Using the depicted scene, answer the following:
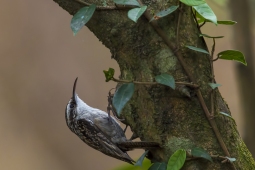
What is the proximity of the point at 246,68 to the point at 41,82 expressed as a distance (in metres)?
3.23

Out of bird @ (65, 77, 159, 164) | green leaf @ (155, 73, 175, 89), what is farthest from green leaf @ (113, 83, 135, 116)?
bird @ (65, 77, 159, 164)

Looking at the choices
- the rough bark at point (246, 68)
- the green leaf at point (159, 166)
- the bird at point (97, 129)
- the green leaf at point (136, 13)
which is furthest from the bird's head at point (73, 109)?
the green leaf at point (136, 13)

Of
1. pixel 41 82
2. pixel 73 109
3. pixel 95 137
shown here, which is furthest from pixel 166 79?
pixel 41 82

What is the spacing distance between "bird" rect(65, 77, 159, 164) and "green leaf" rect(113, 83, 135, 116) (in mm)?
873

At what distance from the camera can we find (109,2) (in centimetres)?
170

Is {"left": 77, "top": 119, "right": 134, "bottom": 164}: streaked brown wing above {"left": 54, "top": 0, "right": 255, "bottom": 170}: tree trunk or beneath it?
beneath

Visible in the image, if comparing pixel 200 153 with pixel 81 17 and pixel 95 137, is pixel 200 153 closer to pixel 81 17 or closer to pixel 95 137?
pixel 81 17

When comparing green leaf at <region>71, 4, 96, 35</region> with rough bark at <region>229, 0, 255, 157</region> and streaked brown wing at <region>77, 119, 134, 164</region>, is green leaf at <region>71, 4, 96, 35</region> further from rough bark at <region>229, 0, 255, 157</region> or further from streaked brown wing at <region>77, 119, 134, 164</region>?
rough bark at <region>229, 0, 255, 157</region>

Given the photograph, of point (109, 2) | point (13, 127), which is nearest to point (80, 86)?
point (13, 127)

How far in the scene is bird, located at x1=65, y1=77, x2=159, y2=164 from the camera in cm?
244

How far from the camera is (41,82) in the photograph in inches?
205

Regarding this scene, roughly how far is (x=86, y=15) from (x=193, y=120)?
1.97 feet

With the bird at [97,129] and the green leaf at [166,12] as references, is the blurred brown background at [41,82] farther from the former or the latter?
the green leaf at [166,12]

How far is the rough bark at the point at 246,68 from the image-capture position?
8.50 ft
